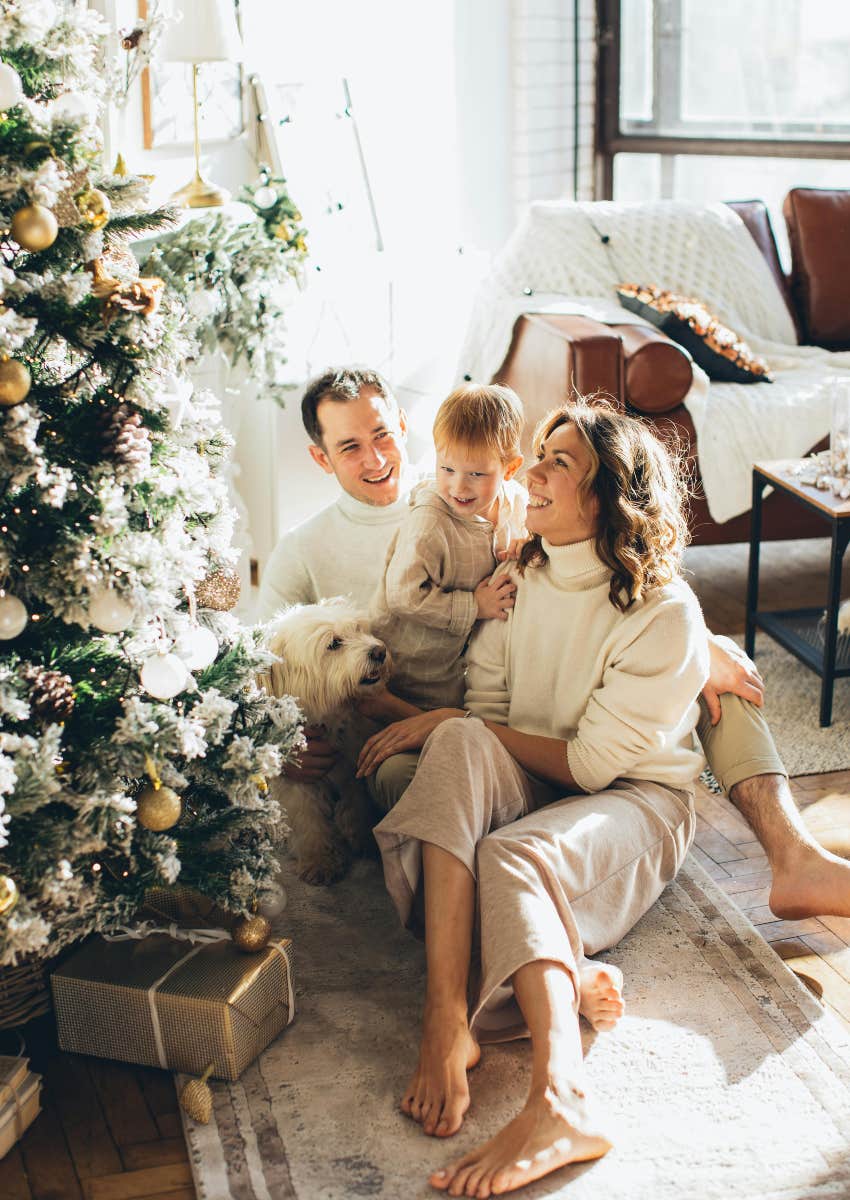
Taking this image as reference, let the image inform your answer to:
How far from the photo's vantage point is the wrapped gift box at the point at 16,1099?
Result: 1.70 meters

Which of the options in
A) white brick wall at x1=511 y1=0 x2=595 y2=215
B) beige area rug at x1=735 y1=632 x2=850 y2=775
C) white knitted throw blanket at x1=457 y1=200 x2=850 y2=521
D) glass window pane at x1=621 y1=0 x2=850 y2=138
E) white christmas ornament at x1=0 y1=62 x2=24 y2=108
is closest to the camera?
white christmas ornament at x1=0 y1=62 x2=24 y2=108

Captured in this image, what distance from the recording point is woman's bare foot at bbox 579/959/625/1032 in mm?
1867

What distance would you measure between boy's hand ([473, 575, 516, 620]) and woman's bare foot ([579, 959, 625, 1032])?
62cm

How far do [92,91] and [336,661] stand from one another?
930 millimetres

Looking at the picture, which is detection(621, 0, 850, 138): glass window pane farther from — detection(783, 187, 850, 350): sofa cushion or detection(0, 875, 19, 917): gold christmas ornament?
detection(0, 875, 19, 917): gold christmas ornament

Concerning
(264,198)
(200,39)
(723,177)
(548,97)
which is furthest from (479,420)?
(723,177)

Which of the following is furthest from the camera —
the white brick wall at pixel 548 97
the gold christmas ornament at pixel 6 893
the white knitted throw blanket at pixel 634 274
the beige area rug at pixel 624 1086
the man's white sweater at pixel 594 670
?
the white brick wall at pixel 548 97

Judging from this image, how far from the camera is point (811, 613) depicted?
10.8 ft

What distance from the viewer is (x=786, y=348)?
4.18m

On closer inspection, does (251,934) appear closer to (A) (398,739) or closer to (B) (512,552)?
(A) (398,739)

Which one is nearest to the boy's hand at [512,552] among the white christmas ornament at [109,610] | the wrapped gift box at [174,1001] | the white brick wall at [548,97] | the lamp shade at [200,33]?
the wrapped gift box at [174,1001]

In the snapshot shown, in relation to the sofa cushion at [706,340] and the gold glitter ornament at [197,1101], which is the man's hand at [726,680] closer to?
the gold glitter ornament at [197,1101]

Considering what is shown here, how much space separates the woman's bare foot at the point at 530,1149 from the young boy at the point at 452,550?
847 millimetres

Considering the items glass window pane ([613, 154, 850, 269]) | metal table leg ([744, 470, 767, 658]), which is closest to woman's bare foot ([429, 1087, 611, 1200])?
metal table leg ([744, 470, 767, 658])
